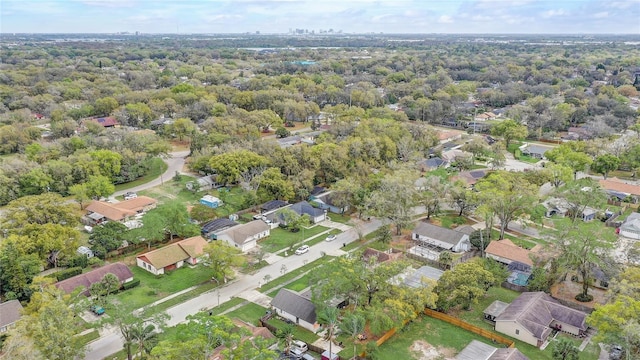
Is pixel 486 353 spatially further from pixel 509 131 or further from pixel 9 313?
pixel 509 131

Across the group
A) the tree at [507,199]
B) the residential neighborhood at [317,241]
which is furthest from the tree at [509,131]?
the tree at [507,199]

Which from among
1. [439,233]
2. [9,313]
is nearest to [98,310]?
[9,313]

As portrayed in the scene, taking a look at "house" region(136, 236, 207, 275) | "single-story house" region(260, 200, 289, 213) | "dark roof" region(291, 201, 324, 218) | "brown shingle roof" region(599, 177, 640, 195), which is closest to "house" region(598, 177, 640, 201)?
"brown shingle roof" region(599, 177, 640, 195)

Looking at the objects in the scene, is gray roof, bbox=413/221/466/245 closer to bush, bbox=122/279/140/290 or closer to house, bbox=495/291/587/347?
house, bbox=495/291/587/347

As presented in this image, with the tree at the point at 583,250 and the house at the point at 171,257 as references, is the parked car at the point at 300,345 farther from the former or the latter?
the tree at the point at 583,250

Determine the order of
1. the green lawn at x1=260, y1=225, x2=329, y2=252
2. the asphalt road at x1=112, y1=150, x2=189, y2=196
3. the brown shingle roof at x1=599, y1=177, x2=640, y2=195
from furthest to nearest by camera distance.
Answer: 1. the asphalt road at x1=112, y1=150, x2=189, y2=196
2. the brown shingle roof at x1=599, y1=177, x2=640, y2=195
3. the green lawn at x1=260, y1=225, x2=329, y2=252

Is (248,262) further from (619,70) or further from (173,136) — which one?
(619,70)
